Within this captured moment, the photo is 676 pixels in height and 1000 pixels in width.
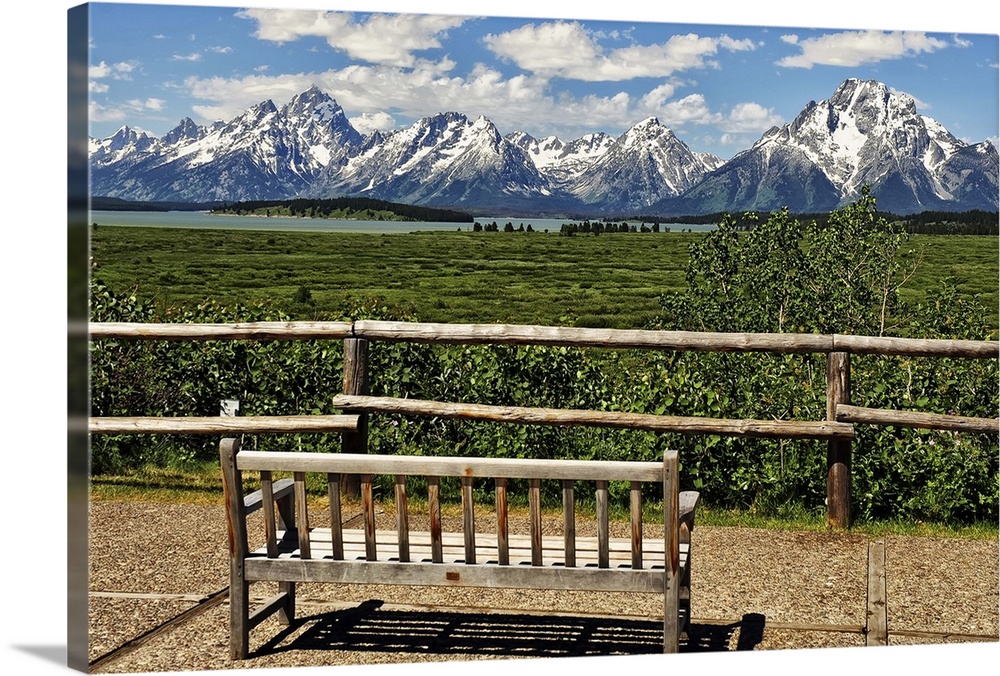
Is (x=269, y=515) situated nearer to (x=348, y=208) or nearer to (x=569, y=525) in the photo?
(x=569, y=525)

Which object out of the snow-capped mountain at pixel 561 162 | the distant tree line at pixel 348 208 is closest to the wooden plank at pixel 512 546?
the snow-capped mountain at pixel 561 162

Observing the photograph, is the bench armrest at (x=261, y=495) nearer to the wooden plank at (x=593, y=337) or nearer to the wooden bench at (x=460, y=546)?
the wooden bench at (x=460, y=546)

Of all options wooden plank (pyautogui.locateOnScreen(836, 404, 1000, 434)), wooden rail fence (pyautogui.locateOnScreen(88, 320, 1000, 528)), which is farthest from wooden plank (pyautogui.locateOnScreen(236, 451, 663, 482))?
wooden plank (pyautogui.locateOnScreen(836, 404, 1000, 434))

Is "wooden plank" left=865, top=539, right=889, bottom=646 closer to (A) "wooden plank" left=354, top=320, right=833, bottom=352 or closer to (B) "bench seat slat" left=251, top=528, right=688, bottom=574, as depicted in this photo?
(B) "bench seat slat" left=251, top=528, right=688, bottom=574

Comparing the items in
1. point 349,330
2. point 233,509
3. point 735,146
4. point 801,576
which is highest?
point 735,146

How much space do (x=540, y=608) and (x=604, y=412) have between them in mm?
1329

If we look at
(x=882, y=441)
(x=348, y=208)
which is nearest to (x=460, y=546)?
(x=882, y=441)

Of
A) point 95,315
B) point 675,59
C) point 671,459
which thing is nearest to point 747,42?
point 675,59

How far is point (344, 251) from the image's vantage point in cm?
3172

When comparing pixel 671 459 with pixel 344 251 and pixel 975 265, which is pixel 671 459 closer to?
pixel 975 265

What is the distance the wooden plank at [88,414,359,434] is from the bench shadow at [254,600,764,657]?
1356 mm

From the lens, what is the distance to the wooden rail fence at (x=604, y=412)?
557cm

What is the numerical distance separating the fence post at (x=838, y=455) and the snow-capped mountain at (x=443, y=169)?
1592cm

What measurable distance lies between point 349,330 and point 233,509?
7.12 ft
